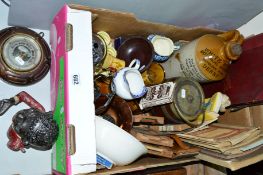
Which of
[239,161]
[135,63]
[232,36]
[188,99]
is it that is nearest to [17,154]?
[135,63]

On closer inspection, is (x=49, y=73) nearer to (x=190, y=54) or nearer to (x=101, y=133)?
(x=101, y=133)

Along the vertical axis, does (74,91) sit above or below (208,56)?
below

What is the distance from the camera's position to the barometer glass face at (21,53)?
1184 mm

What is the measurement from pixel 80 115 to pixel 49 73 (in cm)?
46

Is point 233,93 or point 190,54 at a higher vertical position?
point 190,54

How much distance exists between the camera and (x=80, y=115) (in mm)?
996

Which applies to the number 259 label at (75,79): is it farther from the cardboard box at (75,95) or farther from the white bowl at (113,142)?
the white bowl at (113,142)

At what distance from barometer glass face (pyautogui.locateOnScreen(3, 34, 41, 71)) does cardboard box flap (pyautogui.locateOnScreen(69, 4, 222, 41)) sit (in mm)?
267

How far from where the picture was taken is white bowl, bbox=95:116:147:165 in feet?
3.48

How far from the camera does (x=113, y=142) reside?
1062 millimetres

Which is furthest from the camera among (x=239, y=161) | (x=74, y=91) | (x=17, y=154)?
(x=17, y=154)

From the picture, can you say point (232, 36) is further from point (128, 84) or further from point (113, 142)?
point (113, 142)

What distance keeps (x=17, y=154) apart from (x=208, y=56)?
2.99 ft

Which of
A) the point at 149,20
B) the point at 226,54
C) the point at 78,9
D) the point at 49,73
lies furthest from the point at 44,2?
the point at 226,54
